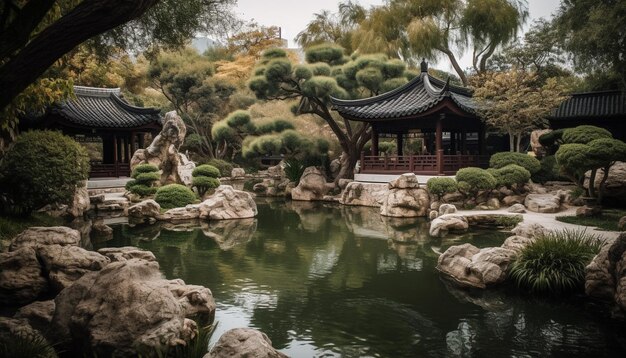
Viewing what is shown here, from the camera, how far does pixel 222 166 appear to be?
35.2 m

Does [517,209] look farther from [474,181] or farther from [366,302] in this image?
[366,302]

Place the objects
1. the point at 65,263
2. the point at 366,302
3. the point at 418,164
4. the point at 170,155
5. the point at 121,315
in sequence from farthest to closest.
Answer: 1. the point at 170,155
2. the point at 418,164
3. the point at 366,302
4. the point at 65,263
5. the point at 121,315

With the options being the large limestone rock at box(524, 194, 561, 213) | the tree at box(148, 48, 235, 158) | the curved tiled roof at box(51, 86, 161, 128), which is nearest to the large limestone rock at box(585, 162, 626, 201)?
the large limestone rock at box(524, 194, 561, 213)

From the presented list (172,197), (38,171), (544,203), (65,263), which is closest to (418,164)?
(544,203)

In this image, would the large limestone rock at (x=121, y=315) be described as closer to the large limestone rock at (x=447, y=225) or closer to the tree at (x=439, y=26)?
the large limestone rock at (x=447, y=225)

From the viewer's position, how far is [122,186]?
22359mm

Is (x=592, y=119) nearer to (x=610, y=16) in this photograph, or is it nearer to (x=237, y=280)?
(x=610, y=16)

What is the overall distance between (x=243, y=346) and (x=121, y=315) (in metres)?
1.51

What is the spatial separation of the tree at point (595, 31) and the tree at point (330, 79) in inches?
308

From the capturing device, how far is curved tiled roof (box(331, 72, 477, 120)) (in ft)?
66.6

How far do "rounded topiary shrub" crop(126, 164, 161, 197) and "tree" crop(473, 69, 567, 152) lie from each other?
13.3m

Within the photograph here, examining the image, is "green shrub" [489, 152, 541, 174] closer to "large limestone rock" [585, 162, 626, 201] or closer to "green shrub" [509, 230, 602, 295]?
"large limestone rock" [585, 162, 626, 201]

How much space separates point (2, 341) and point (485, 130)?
70.7 ft

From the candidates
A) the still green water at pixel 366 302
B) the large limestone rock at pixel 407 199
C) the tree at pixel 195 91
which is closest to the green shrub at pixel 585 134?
the still green water at pixel 366 302
